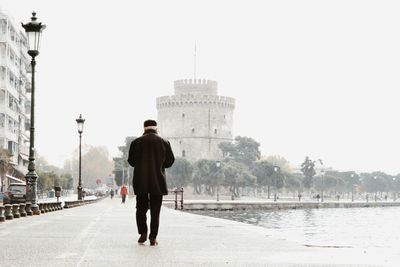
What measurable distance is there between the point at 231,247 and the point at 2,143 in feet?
212

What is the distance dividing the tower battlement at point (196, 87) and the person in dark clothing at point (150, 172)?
144387 mm

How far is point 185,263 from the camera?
883 cm

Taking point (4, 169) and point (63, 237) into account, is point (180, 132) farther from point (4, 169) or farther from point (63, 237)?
point (63, 237)

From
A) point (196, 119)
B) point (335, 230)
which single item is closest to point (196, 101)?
point (196, 119)

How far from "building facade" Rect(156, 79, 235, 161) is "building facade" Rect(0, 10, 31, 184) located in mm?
62107

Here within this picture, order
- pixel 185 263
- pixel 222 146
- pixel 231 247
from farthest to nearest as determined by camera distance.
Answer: pixel 222 146 < pixel 231 247 < pixel 185 263

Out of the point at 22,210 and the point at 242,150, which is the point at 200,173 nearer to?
the point at 242,150

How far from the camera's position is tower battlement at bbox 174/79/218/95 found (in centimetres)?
15662

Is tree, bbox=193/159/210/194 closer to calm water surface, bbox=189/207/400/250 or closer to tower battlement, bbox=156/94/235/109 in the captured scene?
tower battlement, bbox=156/94/235/109

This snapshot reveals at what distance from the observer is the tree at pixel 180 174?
439 feet

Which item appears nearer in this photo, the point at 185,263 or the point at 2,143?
the point at 185,263

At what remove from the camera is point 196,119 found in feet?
510

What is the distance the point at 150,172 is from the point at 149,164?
12 centimetres

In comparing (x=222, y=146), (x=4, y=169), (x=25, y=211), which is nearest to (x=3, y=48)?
(x=4, y=169)
